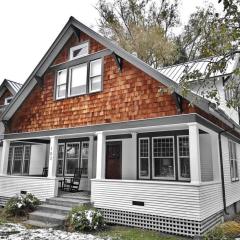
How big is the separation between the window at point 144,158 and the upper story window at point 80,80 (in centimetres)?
298

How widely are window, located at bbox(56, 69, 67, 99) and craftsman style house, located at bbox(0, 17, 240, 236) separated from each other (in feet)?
0.15

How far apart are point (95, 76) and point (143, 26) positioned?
12809mm

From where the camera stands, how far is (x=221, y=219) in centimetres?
973

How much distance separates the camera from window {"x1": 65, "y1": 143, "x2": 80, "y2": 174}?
1439cm

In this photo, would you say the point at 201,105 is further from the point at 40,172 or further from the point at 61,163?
the point at 40,172

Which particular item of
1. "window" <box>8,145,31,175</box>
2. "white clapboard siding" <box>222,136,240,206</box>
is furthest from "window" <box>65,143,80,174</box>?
"white clapboard siding" <box>222,136,240,206</box>

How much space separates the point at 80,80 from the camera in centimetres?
1239

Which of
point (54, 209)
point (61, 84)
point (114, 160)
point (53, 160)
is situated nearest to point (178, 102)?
point (114, 160)

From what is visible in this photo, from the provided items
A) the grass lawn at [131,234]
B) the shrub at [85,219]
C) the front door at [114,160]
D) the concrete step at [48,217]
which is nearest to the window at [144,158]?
the front door at [114,160]

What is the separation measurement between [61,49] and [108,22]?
10.8 meters

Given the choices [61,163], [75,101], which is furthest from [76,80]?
[61,163]

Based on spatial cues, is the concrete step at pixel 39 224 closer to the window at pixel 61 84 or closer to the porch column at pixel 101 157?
the porch column at pixel 101 157

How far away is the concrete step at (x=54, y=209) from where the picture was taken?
10.1m

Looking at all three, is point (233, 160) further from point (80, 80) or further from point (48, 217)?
point (48, 217)
